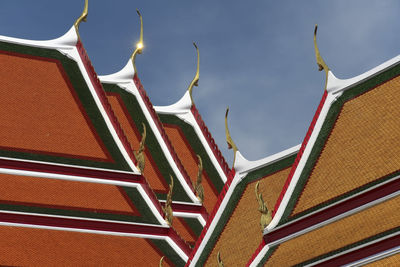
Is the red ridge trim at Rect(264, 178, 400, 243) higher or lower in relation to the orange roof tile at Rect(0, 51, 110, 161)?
lower

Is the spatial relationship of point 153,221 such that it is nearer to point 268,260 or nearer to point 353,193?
point 268,260

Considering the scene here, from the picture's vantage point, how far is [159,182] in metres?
21.8

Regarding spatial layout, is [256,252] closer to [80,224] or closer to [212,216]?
[212,216]

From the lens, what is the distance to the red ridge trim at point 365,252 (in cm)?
1075

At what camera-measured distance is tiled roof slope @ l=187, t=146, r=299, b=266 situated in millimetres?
15102

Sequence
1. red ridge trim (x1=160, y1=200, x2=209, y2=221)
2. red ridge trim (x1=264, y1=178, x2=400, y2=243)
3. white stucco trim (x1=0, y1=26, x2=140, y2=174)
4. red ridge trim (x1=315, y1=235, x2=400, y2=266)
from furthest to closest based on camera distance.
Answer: red ridge trim (x1=160, y1=200, x2=209, y2=221) < white stucco trim (x1=0, y1=26, x2=140, y2=174) < red ridge trim (x1=264, y1=178, x2=400, y2=243) < red ridge trim (x1=315, y1=235, x2=400, y2=266)

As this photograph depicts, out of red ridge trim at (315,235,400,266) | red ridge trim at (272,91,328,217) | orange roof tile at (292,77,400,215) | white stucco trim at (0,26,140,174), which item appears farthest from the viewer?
white stucco trim at (0,26,140,174)

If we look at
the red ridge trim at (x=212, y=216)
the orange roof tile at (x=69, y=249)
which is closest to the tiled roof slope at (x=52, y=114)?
the orange roof tile at (x=69, y=249)

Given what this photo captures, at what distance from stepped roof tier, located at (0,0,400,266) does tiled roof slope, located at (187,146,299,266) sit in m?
0.03

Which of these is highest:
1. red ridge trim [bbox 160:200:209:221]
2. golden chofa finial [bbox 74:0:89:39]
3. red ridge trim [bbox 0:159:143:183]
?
golden chofa finial [bbox 74:0:89:39]

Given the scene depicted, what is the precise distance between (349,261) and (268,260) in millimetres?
2312

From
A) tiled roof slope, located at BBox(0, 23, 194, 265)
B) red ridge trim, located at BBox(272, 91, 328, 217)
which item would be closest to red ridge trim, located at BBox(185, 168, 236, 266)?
tiled roof slope, located at BBox(0, 23, 194, 265)

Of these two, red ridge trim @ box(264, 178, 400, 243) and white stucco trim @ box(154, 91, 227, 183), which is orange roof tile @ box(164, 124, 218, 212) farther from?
red ridge trim @ box(264, 178, 400, 243)

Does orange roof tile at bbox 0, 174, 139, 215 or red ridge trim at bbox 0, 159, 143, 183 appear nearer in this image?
orange roof tile at bbox 0, 174, 139, 215
